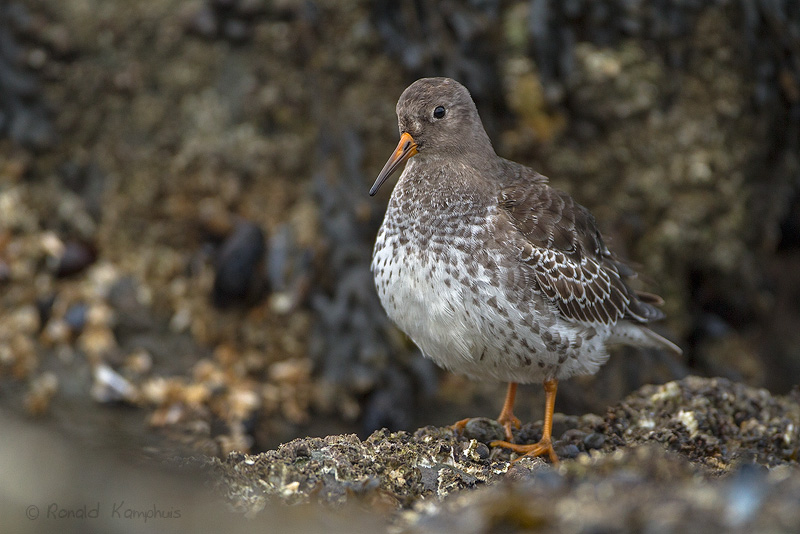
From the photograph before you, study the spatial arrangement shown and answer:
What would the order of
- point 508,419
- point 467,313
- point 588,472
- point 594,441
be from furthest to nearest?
point 508,419 < point 594,441 < point 467,313 < point 588,472

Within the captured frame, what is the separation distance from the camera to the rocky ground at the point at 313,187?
6.70 m

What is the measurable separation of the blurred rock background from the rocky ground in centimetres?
2

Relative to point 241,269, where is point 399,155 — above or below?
above

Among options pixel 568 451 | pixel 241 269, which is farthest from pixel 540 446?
pixel 241 269

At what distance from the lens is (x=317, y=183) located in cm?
716

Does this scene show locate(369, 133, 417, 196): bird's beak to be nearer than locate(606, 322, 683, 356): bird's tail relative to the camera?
Yes

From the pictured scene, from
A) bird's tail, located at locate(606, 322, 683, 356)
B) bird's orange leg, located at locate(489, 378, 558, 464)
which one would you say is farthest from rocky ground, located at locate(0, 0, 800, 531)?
bird's orange leg, located at locate(489, 378, 558, 464)

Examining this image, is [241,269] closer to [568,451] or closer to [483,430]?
[483,430]

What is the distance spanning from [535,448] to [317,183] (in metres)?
3.56

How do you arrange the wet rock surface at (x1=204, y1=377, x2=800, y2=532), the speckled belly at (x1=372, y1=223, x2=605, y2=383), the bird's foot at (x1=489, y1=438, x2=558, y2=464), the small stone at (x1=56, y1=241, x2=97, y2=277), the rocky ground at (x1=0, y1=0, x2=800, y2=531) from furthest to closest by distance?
the small stone at (x1=56, y1=241, x2=97, y2=277), the rocky ground at (x1=0, y1=0, x2=800, y2=531), the bird's foot at (x1=489, y1=438, x2=558, y2=464), the speckled belly at (x1=372, y1=223, x2=605, y2=383), the wet rock surface at (x1=204, y1=377, x2=800, y2=532)

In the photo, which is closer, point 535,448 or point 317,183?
point 535,448

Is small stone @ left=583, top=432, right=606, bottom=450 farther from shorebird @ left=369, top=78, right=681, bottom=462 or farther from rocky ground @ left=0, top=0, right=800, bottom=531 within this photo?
rocky ground @ left=0, top=0, right=800, bottom=531

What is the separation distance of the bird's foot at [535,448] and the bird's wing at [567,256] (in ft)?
2.44

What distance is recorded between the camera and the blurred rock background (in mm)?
6730
